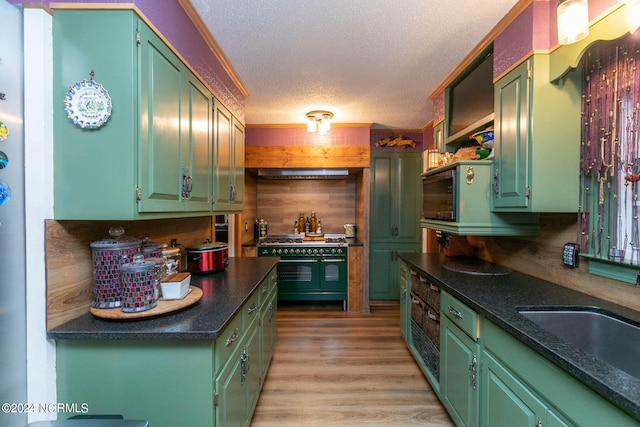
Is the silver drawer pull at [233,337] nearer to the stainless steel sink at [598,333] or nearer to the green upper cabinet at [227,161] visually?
the green upper cabinet at [227,161]

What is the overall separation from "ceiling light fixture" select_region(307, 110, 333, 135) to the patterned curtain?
2119 mm

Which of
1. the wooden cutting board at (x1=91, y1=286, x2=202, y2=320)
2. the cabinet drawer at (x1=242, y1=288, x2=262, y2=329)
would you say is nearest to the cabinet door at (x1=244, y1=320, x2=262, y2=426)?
the cabinet drawer at (x1=242, y1=288, x2=262, y2=329)

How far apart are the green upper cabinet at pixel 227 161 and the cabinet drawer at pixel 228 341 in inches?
33.8

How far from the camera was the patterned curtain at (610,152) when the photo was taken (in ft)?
4.32

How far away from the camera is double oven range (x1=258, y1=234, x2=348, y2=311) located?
3.79 m

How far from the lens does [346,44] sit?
1.95 meters

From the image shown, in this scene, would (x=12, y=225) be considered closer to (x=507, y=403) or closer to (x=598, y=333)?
(x=507, y=403)

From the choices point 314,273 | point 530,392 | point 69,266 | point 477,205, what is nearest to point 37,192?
point 69,266

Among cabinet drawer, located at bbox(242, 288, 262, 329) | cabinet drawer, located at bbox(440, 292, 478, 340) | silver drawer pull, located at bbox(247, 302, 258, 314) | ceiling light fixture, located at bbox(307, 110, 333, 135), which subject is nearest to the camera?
cabinet drawer, located at bbox(440, 292, 478, 340)

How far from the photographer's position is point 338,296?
150 inches

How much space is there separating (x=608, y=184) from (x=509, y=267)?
0.96 metres

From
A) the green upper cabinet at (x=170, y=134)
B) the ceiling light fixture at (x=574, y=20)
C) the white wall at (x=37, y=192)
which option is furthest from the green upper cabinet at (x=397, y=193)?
the white wall at (x=37, y=192)

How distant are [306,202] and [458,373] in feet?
10.4

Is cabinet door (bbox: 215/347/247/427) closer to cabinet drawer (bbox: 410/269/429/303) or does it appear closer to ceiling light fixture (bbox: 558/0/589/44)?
cabinet drawer (bbox: 410/269/429/303)
